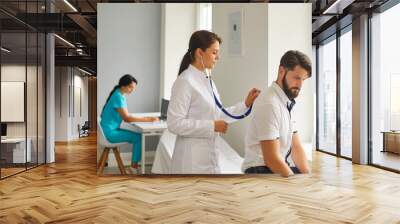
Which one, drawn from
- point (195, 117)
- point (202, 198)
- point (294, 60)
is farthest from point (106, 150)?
point (294, 60)

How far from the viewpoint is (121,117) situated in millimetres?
5691

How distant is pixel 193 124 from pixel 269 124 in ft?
3.19

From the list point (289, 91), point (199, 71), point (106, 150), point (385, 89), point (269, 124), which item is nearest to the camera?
point (269, 124)

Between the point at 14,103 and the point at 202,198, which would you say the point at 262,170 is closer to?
the point at 202,198

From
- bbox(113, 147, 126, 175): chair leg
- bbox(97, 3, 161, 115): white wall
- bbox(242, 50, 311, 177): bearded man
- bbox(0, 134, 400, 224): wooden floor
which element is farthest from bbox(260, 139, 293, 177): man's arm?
bbox(113, 147, 126, 175): chair leg

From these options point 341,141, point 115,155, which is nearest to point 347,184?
point 115,155

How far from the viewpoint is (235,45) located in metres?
5.62

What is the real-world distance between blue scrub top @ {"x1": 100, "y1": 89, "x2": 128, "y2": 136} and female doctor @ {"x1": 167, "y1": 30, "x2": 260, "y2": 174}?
2.30ft

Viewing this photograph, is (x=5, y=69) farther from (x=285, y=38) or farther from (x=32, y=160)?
(x=285, y=38)

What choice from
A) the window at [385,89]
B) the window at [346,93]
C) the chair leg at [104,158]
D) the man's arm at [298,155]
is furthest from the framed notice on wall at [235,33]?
the window at [346,93]

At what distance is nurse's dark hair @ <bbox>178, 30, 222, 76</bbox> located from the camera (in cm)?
549

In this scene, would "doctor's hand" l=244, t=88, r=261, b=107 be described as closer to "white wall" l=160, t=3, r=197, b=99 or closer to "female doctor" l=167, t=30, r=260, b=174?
"female doctor" l=167, t=30, r=260, b=174

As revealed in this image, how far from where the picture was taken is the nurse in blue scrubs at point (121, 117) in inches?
223

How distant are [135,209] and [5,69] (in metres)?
3.63
